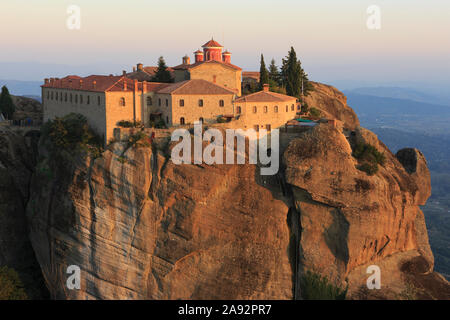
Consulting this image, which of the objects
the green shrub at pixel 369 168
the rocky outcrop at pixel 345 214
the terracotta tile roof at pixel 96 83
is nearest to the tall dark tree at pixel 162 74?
the terracotta tile roof at pixel 96 83

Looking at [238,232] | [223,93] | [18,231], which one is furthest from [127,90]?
[18,231]

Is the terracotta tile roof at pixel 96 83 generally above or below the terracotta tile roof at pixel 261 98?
above

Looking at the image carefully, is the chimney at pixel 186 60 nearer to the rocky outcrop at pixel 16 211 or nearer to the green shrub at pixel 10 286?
the rocky outcrop at pixel 16 211

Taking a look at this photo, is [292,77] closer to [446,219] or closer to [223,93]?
[223,93]

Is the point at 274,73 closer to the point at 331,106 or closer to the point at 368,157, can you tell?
the point at 331,106

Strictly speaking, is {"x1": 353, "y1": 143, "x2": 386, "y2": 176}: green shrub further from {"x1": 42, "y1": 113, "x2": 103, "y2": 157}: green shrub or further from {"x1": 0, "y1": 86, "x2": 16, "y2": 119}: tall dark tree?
{"x1": 0, "y1": 86, "x2": 16, "y2": 119}: tall dark tree

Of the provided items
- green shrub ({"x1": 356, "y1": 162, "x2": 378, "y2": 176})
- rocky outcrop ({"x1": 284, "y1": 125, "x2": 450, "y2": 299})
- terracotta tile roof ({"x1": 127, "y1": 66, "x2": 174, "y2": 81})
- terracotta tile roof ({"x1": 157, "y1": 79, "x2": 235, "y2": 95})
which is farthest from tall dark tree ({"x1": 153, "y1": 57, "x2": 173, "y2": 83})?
green shrub ({"x1": 356, "y1": 162, "x2": 378, "y2": 176})

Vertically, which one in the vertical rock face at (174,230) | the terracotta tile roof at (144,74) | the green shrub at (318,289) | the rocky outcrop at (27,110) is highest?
the terracotta tile roof at (144,74)
